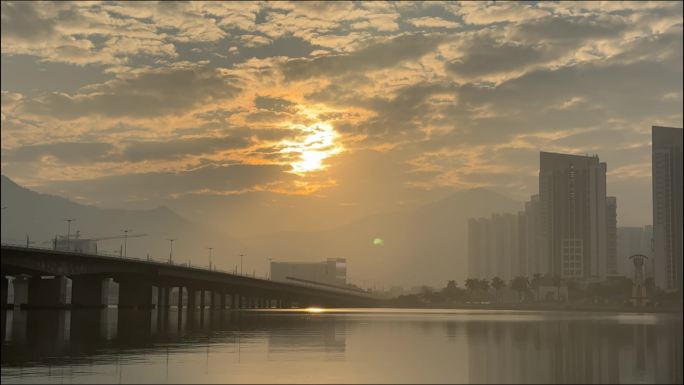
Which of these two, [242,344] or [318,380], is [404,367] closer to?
[318,380]

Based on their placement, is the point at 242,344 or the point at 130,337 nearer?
the point at 242,344

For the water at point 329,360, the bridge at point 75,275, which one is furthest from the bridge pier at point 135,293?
the water at point 329,360

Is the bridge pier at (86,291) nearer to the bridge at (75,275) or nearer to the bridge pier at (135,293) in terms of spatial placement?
the bridge at (75,275)

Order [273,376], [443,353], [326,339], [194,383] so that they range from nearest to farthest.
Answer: [194,383]
[273,376]
[443,353]
[326,339]

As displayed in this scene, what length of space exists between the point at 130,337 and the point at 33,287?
10283cm

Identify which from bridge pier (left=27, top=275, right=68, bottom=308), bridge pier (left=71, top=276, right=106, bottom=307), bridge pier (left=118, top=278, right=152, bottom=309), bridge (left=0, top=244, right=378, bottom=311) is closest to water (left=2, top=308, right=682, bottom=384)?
bridge (left=0, top=244, right=378, bottom=311)

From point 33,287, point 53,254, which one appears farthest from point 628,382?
point 33,287

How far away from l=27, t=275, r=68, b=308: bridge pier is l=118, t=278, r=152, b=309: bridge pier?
789 inches

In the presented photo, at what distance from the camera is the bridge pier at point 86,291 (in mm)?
171000

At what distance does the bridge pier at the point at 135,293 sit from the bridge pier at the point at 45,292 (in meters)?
20.0

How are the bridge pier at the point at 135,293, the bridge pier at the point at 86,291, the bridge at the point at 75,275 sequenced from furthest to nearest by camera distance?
1. the bridge pier at the point at 135,293
2. the bridge pier at the point at 86,291
3. the bridge at the point at 75,275

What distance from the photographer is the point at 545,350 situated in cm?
5603

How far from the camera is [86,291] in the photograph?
173375 millimetres

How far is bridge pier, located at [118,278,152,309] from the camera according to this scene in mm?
181750
